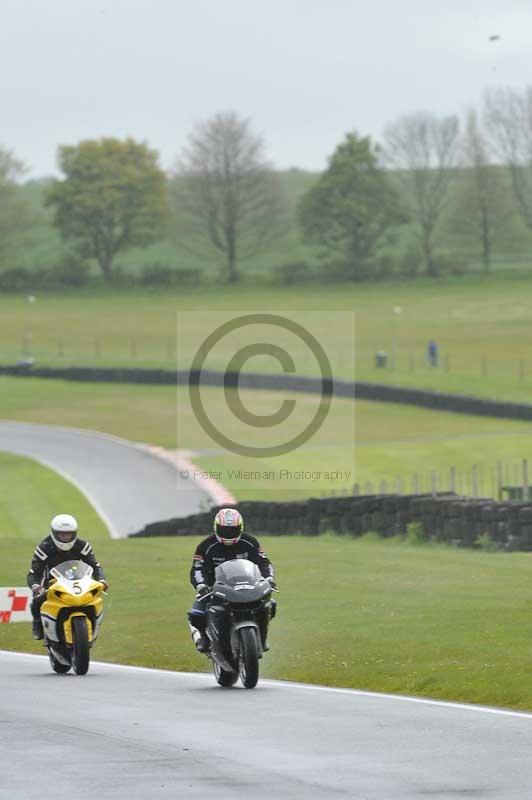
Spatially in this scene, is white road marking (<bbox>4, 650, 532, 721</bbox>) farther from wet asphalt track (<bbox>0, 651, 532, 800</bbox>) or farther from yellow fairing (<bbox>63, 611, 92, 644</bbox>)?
yellow fairing (<bbox>63, 611, 92, 644</bbox>)

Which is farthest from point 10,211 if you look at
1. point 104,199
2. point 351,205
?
point 351,205

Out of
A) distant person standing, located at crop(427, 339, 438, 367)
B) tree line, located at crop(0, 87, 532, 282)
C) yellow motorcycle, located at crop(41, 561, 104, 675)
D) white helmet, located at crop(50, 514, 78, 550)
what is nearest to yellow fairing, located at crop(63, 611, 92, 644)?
yellow motorcycle, located at crop(41, 561, 104, 675)

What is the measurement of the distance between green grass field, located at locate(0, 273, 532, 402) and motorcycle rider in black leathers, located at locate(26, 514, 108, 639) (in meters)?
53.5

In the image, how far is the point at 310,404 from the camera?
6831cm

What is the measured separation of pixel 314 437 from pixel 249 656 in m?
44.7

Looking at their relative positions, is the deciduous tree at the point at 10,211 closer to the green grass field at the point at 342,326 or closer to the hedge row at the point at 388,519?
the green grass field at the point at 342,326

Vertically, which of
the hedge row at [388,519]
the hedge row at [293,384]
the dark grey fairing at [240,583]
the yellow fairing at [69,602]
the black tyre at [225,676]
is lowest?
the hedge row at [293,384]

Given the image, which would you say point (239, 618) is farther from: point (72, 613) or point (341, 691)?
point (72, 613)

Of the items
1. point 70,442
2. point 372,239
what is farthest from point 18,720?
point 372,239

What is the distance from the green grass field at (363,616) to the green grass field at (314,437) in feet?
53.9

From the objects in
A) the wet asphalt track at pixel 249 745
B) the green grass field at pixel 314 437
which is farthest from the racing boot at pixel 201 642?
the green grass field at pixel 314 437

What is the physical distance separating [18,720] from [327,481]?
36.7m

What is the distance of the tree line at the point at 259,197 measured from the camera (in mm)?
145250

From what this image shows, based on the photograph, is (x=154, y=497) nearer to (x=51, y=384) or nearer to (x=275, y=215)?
(x=51, y=384)
